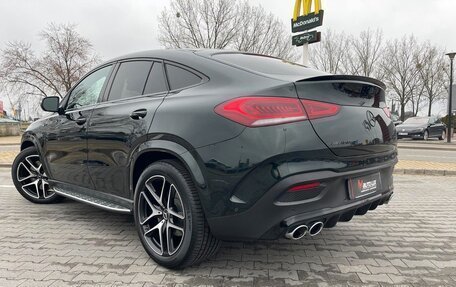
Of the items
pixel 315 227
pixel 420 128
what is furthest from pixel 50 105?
pixel 420 128

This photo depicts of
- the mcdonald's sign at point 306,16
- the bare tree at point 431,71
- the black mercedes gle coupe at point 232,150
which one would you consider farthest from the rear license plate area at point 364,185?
the bare tree at point 431,71

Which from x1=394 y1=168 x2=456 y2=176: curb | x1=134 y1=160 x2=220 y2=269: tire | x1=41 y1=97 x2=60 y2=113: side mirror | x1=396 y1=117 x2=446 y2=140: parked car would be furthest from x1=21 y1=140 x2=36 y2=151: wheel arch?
x1=396 y1=117 x2=446 y2=140: parked car

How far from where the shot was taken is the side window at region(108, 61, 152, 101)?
325 centimetres

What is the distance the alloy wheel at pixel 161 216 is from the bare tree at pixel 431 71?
117 feet

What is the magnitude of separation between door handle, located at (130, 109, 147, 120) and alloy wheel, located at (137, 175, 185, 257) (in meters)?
0.50

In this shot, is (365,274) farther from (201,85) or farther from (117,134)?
(117,134)

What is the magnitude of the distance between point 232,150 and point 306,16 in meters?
14.7

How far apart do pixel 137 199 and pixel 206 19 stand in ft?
68.5

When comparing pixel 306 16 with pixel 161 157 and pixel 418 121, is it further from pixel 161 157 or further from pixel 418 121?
pixel 161 157

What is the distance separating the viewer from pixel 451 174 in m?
7.89

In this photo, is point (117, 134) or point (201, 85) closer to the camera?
point (201, 85)

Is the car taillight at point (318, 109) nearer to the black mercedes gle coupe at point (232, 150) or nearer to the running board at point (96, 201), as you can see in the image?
the black mercedes gle coupe at point (232, 150)

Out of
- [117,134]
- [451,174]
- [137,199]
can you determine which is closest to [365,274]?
[137,199]

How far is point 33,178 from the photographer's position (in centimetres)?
492
